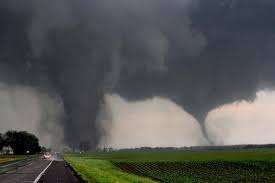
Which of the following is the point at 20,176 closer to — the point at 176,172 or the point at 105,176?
the point at 105,176

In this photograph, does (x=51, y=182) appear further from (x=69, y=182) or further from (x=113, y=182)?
(x=113, y=182)

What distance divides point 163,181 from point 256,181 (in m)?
11.5

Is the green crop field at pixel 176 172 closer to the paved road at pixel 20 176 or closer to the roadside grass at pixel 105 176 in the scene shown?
the roadside grass at pixel 105 176

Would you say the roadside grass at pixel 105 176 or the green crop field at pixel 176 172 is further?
the green crop field at pixel 176 172

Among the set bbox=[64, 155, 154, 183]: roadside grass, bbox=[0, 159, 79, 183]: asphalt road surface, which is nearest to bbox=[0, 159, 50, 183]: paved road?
bbox=[0, 159, 79, 183]: asphalt road surface

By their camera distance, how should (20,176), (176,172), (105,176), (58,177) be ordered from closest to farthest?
(58,177) → (105,176) → (20,176) → (176,172)

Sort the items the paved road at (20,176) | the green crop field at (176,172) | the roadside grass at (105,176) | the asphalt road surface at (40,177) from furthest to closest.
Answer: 1. the green crop field at (176,172)
2. the roadside grass at (105,176)
3. the paved road at (20,176)
4. the asphalt road surface at (40,177)

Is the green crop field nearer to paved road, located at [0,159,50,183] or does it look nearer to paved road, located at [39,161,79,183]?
paved road, located at [39,161,79,183]

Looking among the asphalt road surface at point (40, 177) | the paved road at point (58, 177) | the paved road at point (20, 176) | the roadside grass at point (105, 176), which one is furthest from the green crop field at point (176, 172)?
the paved road at point (20, 176)

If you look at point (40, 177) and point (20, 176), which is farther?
point (20, 176)

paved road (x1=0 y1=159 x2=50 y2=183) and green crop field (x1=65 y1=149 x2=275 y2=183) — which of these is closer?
paved road (x1=0 y1=159 x2=50 y2=183)

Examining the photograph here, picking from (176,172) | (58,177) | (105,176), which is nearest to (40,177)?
(58,177)

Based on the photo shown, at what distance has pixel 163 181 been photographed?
184ft

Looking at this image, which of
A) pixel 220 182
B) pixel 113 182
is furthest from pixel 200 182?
pixel 113 182
